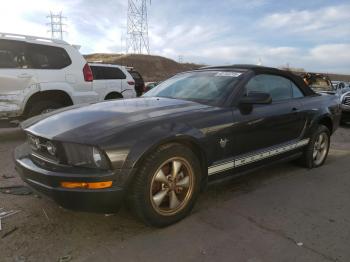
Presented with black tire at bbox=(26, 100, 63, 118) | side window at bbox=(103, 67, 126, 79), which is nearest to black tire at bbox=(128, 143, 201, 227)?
black tire at bbox=(26, 100, 63, 118)

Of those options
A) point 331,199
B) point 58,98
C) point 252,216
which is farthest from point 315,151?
point 58,98

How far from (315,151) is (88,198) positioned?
374 cm

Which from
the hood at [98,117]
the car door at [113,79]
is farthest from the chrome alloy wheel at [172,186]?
the car door at [113,79]

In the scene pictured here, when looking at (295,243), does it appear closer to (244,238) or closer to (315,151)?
(244,238)

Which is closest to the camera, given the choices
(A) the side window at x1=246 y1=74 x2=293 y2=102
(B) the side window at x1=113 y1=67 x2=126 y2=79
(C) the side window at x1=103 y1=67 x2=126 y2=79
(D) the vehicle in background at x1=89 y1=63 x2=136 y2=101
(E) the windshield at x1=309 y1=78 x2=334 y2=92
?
(A) the side window at x1=246 y1=74 x2=293 y2=102

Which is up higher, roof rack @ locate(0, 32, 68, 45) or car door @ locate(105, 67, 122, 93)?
roof rack @ locate(0, 32, 68, 45)

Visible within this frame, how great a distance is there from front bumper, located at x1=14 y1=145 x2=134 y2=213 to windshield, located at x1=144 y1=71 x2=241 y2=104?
1.46m

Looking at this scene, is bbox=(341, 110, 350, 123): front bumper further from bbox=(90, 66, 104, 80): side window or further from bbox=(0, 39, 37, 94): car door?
bbox=(0, 39, 37, 94): car door

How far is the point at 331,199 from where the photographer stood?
4055mm

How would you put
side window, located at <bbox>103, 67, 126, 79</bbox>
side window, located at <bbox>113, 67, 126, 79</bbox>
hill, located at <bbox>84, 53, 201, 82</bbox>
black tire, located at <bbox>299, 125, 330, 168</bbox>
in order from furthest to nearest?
hill, located at <bbox>84, 53, 201, 82</bbox>, side window, located at <bbox>113, 67, 126, 79</bbox>, side window, located at <bbox>103, 67, 126, 79</bbox>, black tire, located at <bbox>299, 125, 330, 168</bbox>

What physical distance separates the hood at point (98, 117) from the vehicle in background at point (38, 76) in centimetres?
345

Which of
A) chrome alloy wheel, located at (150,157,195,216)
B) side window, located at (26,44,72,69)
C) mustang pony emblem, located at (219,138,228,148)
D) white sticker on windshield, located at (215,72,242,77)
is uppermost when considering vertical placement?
side window, located at (26,44,72,69)

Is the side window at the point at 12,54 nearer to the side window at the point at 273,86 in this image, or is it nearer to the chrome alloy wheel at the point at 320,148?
the side window at the point at 273,86

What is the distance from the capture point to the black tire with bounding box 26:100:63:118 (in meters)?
6.79
